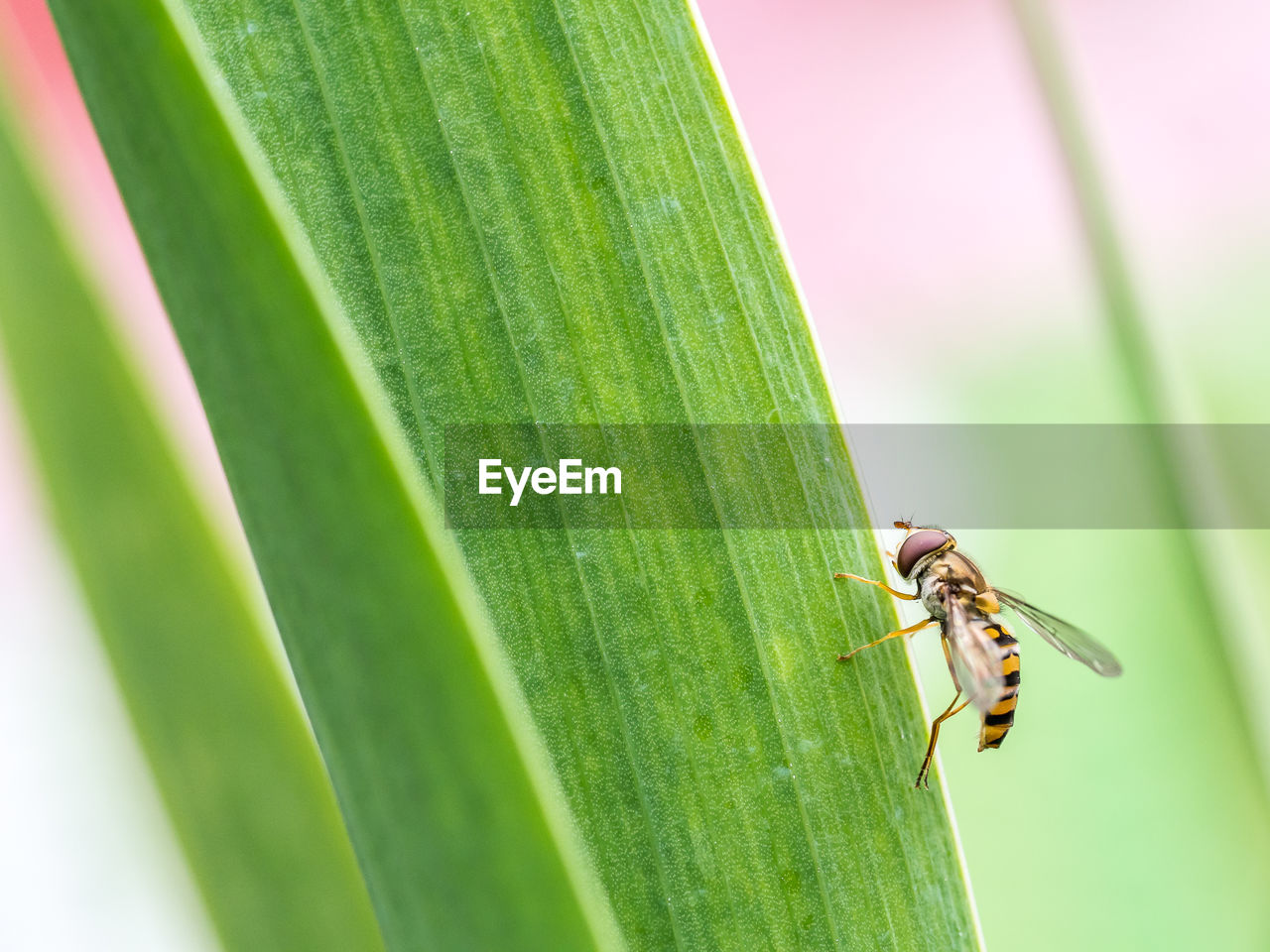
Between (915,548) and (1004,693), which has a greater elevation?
(915,548)

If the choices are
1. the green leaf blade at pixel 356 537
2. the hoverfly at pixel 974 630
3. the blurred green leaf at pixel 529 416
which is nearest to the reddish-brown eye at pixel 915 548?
the hoverfly at pixel 974 630

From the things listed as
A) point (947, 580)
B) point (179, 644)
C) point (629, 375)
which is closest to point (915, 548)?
point (947, 580)

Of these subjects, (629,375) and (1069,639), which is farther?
(1069,639)

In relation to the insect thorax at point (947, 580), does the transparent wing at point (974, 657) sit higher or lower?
lower

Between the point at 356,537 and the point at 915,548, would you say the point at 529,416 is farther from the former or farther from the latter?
the point at 915,548

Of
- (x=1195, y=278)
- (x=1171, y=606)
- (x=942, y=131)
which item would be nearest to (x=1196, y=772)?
(x=1171, y=606)

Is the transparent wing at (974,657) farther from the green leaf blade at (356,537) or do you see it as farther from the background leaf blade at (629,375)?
the green leaf blade at (356,537)
